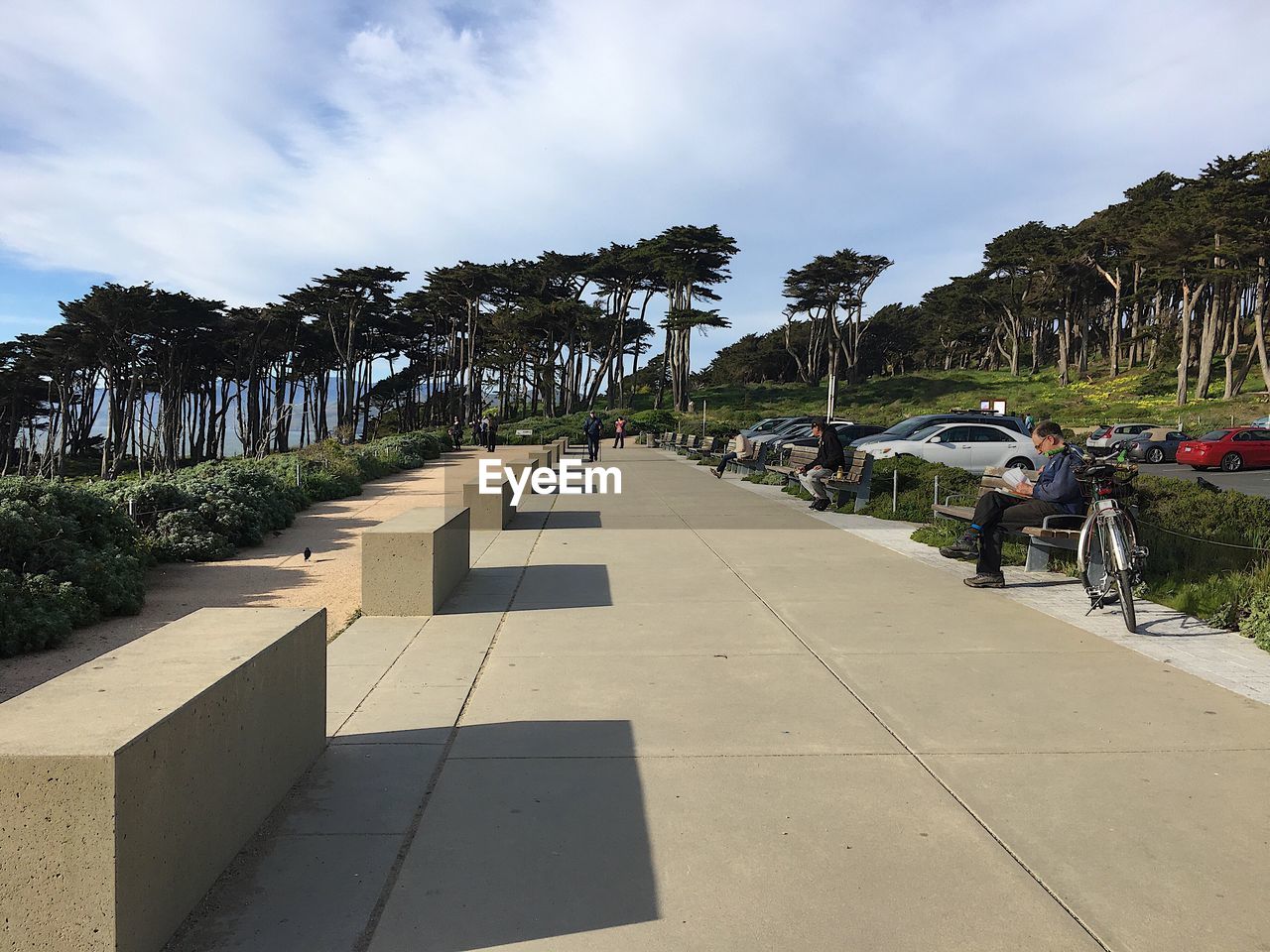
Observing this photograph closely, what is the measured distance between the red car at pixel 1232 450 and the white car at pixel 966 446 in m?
14.8

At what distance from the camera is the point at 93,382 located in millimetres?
70250

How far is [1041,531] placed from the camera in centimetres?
759

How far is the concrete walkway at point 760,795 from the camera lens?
286cm

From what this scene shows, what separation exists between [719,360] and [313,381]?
5724cm

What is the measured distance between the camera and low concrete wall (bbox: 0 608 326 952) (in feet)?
7.47

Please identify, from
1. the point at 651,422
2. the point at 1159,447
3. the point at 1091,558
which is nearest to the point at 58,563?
the point at 1091,558

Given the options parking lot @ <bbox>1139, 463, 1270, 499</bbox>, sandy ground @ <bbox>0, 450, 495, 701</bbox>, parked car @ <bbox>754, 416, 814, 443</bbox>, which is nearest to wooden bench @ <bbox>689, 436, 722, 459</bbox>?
parked car @ <bbox>754, 416, 814, 443</bbox>

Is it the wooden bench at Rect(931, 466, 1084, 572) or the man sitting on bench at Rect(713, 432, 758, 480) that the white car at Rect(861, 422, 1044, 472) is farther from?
the wooden bench at Rect(931, 466, 1084, 572)

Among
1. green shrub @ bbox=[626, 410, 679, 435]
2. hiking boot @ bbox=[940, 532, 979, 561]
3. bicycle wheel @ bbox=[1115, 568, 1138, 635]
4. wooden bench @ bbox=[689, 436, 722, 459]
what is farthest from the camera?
green shrub @ bbox=[626, 410, 679, 435]

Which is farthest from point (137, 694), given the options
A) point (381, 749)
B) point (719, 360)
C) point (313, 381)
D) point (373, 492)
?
point (719, 360)

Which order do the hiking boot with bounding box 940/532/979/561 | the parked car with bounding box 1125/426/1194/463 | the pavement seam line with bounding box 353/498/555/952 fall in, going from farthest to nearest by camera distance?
the parked car with bounding box 1125/426/1194/463
the hiking boot with bounding box 940/532/979/561
the pavement seam line with bounding box 353/498/555/952

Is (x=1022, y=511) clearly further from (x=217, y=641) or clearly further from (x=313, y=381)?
(x=313, y=381)

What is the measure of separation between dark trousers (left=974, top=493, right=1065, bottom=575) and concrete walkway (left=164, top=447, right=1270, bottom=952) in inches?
46.6

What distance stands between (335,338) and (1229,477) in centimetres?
5564
